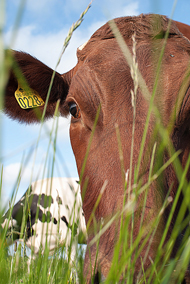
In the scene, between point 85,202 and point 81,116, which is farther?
point 81,116

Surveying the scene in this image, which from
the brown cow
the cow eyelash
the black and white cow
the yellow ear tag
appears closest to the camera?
the black and white cow

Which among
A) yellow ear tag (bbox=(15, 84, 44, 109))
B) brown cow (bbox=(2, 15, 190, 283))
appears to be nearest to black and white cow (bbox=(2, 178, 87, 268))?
brown cow (bbox=(2, 15, 190, 283))

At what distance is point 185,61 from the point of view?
2.49 m

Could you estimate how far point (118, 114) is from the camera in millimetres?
2176

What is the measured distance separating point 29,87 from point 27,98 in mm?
243

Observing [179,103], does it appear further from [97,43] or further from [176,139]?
[97,43]

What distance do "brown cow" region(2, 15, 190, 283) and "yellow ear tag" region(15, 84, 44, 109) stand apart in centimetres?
16

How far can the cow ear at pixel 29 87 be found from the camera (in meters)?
3.23

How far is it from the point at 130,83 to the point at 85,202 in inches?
40.7

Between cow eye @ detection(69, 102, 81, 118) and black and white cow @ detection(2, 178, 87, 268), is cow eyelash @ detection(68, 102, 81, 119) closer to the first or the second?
cow eye @ detection(69, 102, 81, 118)

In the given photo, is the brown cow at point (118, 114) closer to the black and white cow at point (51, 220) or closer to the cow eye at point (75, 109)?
the cow eye at point (75, 109)

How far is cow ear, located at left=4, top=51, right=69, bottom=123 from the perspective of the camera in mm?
3235

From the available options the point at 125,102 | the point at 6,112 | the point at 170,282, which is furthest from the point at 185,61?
the point at 6,112

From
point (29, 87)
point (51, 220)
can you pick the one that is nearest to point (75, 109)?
point (29, 87)
